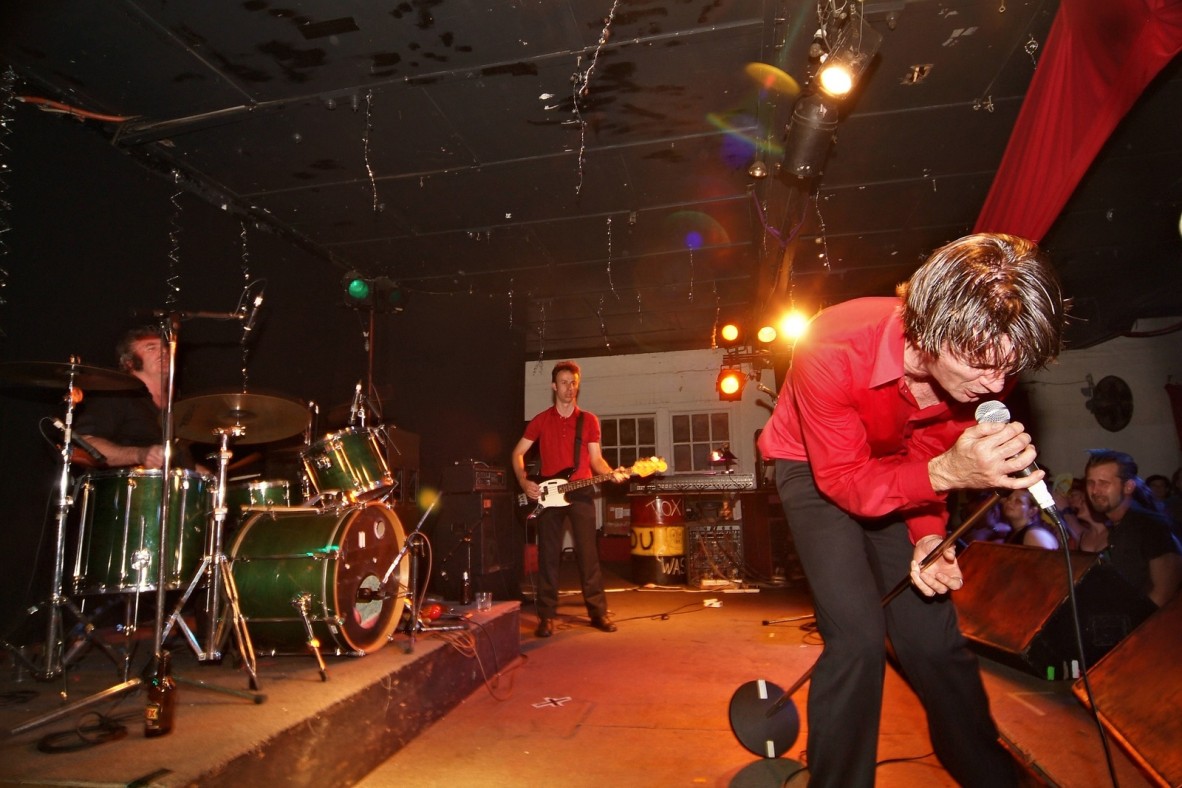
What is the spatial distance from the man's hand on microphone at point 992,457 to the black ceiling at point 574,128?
3.64 m

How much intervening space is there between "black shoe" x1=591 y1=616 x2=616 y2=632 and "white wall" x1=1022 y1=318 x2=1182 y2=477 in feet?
30.1

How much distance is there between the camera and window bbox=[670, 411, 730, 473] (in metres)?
13.2

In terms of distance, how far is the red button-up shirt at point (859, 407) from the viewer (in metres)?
1.68

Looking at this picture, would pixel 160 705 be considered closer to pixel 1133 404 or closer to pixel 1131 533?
pixel 1131 533

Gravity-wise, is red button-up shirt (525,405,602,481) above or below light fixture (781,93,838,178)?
below

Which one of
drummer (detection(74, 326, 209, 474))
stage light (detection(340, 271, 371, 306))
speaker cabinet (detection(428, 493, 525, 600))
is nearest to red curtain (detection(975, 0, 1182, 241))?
drummer (detection(74, 326, 209, 474))

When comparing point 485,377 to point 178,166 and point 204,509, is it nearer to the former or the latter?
point 178,166

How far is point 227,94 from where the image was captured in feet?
16.1

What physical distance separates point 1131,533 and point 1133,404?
997 cm

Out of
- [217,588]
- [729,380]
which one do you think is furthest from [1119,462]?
[729,380]

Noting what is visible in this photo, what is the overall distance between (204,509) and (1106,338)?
13004 millimetres

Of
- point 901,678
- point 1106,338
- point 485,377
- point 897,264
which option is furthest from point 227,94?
point 1106,338

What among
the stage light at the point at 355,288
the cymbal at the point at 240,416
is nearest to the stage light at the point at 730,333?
the stage light at the point at 355,288

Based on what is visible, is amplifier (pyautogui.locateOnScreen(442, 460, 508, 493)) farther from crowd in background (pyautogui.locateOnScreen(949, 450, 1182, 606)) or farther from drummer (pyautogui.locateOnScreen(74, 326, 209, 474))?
crowd in background (pyautogui.locateOnScreen(949, 450, 1182, 606))
